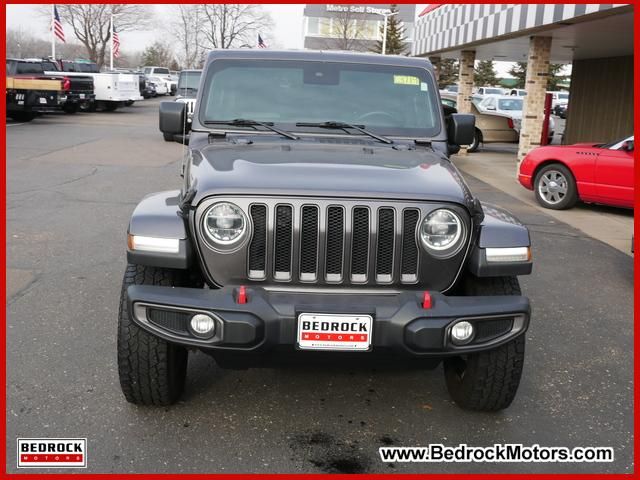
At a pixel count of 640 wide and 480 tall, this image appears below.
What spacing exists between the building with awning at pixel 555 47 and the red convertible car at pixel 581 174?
2.06 metres

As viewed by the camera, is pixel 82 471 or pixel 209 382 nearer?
pixel 82 471

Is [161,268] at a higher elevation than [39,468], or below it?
higher

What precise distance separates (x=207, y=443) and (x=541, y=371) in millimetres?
2190

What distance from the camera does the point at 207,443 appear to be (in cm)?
327

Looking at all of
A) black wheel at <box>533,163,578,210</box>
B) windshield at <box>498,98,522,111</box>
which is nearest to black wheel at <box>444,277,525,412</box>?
black wheel at <box>533,163,578,210</box>

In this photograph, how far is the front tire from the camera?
3.28 meters

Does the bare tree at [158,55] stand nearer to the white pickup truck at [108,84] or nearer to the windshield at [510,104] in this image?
the white pickup truck at [108,84]

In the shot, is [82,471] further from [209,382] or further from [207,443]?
[209,382]

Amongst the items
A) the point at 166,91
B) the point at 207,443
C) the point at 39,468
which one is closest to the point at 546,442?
the point at 207,443

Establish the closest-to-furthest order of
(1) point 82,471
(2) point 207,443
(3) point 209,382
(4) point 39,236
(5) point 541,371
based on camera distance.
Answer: (1) point 82,471 → (2) point 207,443 → (3) point 209,382 → (5) point 541,371 → (4) point 39,236

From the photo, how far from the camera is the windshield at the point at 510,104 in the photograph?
20.2 metres

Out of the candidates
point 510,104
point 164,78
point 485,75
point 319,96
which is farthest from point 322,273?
point 485,75

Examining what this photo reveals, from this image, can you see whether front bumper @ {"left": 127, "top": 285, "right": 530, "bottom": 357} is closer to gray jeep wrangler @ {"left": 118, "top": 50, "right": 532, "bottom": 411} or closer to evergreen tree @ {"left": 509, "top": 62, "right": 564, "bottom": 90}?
gray jeep wrangler @ {"left": 118, "top": 50, "right": 532, "bottom": 411}

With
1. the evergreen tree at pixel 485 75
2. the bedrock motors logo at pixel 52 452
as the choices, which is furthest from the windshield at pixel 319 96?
the evergreen tree at pixel 485 75
